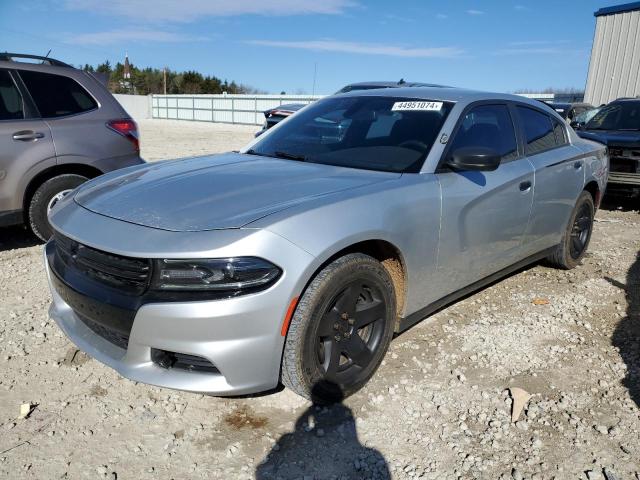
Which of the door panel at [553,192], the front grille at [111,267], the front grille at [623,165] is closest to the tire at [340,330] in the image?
the front grille at [111,267]

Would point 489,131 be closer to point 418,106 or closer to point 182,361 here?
point 418,106

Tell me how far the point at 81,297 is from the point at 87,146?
3122 millimetres

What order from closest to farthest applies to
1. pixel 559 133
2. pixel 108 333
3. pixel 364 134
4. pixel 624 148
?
1. pixel 108 333
2. pixel 364 134
3. pixel 559 133
4. pixel 624 148

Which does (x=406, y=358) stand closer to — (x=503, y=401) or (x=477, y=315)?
(x=503, y=401)

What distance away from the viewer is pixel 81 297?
244 centimetres

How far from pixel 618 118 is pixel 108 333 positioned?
8.89m

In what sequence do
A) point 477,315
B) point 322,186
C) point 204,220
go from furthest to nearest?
point 477,315
point 322,186
point 204,220

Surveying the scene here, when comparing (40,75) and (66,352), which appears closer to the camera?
(66,352)

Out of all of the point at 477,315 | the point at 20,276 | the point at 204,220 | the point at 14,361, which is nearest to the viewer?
the point at 204,220

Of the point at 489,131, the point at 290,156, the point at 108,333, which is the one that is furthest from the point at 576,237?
the point at 108,333

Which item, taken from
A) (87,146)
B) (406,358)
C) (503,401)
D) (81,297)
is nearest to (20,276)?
(87,146)

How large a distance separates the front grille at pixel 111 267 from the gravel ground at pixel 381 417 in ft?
2.36

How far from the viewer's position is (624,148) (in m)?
7.64

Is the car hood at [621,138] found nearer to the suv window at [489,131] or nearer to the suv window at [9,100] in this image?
the suv window at [489,131]
